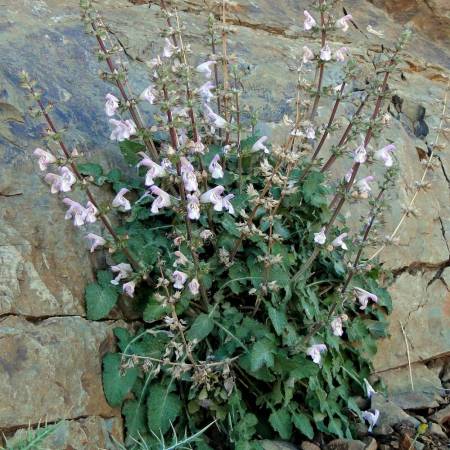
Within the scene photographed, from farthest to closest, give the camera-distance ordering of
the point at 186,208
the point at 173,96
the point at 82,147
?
1. the point at 82,147
2. the point at 186,208
3. the point at 173,96

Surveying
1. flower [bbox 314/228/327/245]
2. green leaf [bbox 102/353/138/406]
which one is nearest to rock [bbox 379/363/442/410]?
flower [bbox 314/228/327/245]

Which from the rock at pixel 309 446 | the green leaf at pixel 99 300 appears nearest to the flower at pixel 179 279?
the green leaf at pixel 99 300

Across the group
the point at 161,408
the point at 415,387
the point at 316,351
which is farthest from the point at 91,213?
the point at 415,387

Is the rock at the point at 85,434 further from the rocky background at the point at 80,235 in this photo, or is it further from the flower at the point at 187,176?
the flower at the point at 187,176

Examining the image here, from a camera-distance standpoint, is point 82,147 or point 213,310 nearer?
point 213,310

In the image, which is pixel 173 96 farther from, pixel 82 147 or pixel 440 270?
pixel 440 270

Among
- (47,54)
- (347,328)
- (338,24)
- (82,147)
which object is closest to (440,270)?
(347,328)
